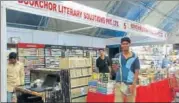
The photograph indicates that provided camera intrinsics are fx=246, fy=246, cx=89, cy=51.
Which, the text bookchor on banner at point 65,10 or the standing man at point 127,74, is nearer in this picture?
the standing man at point 127,74

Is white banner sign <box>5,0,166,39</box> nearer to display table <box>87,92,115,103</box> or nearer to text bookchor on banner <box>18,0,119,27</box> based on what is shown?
text bookchor on banner <box>18,0,119,27</box>

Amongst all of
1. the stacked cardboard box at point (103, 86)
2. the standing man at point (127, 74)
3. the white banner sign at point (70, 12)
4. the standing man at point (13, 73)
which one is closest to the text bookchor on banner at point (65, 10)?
the white banner sign at point (70, 12)

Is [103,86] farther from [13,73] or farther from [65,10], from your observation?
[65,10]

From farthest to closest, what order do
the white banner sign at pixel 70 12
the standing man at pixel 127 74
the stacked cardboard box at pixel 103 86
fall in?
the white banner sign at pixel 70 12 → the stacked cardboard box at pixel 103 86 → the standing man at pixel 127 74

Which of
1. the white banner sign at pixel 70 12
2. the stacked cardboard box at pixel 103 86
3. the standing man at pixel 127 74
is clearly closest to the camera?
the standing man at pixel 127 74

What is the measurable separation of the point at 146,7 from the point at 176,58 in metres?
1.90

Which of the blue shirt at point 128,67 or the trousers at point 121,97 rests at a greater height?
the blue shirt at point 128,67

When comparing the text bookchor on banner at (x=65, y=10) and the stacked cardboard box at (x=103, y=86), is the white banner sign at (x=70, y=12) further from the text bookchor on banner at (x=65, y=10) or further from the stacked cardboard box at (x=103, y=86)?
the stacked cardboard box at (x=103, y=86)

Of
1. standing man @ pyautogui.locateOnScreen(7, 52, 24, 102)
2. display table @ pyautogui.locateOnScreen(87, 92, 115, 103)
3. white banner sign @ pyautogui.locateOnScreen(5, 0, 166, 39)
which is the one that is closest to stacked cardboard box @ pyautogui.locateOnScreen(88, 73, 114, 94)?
display table @ pyautogui.locateOnScreen(87, 92, 115, 103)

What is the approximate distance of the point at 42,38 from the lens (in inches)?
188

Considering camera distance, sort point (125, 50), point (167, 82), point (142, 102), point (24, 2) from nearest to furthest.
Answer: point (125, 50) → point (142, 102) → point (24, 2) → point (167, 82)

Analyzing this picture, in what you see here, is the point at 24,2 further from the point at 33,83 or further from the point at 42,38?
the point at 42,38

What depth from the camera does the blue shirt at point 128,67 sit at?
4.50 ft

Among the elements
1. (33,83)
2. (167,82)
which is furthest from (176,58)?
(33,83)
